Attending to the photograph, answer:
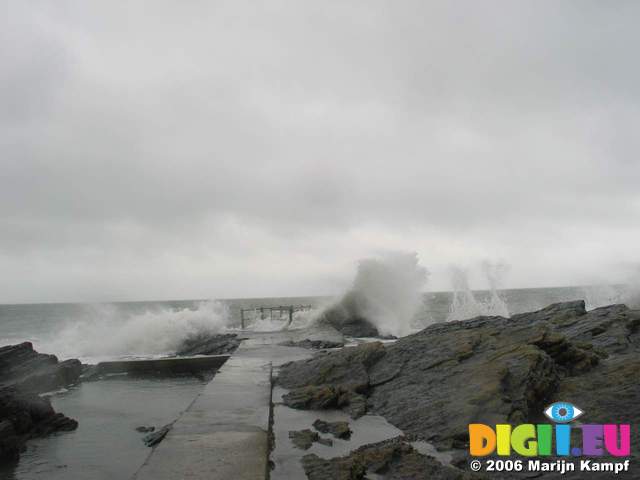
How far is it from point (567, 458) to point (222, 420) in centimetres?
416

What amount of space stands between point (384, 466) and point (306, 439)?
1297 mm

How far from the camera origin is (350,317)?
884 inches

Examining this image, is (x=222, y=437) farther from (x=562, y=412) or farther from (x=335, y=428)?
(x=562, y=412)

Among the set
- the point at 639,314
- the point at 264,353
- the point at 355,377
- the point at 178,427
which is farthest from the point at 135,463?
the point at 639,314

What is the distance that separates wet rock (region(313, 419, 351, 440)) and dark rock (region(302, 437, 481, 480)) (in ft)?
2.39

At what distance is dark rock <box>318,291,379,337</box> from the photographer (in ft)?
65.7

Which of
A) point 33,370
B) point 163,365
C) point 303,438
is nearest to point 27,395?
point 33,370

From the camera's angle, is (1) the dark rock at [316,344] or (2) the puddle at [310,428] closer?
(2) the puddle at [310,428]

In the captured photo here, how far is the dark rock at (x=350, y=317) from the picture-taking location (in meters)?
20.0

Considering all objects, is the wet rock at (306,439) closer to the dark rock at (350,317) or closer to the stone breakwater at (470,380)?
the stone breakwater at (470,380)

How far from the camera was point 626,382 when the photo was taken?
18.7 ft

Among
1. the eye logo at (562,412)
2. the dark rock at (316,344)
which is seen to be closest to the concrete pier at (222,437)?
the eye logo at (562,412)

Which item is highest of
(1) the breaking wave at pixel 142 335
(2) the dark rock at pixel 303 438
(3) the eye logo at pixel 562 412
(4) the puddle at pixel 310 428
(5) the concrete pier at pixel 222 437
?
(3) the eye logo at pixel 562 412

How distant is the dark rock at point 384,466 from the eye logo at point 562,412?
5.58 ft
